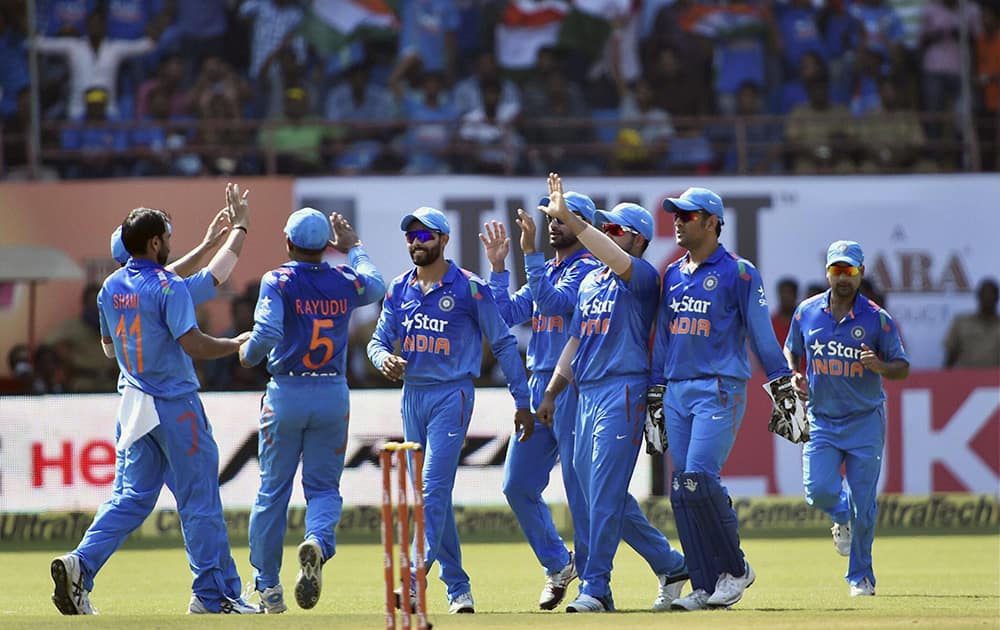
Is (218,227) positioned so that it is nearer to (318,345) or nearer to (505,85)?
(318,345)

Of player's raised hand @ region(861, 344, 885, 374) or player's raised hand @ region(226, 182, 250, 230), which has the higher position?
player's raised hand @ region(226, 182, 250, 230)

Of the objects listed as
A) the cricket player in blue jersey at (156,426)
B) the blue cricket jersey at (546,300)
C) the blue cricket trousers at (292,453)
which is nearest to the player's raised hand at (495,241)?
the blue cricket jersey at (546,300)

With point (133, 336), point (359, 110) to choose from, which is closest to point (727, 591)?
point (133, 336)

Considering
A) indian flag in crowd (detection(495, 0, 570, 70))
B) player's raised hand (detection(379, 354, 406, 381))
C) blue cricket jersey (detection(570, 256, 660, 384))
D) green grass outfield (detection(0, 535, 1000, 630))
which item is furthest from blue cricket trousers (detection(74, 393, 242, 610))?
indian flag in crowd (detection(495, 0, 570, 70))

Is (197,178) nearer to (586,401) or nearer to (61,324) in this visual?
(61,324)

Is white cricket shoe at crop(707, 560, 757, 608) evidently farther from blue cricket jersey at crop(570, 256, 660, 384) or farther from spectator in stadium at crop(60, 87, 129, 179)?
spectator in stadium at crop(60, 87, 129, 179)

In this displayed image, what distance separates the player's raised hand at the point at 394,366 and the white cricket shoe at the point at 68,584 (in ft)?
7.00

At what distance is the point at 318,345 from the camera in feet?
35.2

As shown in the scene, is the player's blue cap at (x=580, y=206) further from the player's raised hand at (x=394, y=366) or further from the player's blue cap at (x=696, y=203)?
the player's raised hand at (x=394, y=366)

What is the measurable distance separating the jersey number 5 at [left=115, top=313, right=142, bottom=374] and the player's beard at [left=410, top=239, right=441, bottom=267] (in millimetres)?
1744

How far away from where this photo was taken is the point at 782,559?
50.1 ft

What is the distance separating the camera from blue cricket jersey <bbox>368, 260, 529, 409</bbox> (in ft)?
35.8

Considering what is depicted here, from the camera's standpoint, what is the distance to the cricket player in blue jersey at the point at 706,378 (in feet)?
33.0

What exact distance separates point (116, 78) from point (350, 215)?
3.84 meters
